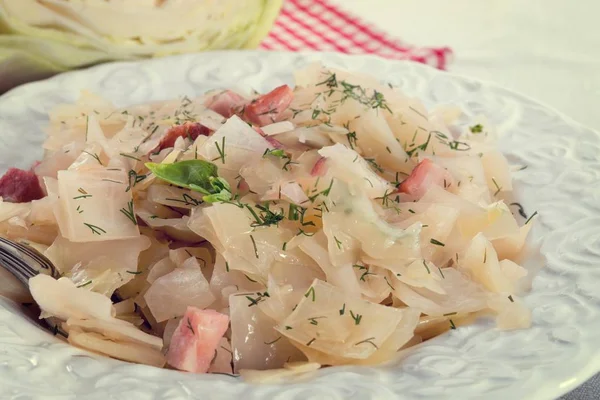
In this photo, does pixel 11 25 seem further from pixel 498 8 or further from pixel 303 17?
pixel 498 8

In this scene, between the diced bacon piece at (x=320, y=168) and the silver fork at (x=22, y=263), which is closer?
the silver fork at (x=22, y=263)

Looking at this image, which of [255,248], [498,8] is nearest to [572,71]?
[498,8]

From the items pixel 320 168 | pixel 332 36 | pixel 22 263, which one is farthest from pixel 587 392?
pixel 332 36

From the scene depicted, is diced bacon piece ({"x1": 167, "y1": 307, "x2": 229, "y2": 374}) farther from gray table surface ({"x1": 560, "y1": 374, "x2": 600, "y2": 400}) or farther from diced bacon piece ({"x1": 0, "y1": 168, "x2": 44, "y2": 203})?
gray table surface ({"x1": 560, "y1": 374, "x2": 600, "y2": 400})

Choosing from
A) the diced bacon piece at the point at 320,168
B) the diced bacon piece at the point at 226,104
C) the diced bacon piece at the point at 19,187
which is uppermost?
the diced bacon piece at the point at 320,168

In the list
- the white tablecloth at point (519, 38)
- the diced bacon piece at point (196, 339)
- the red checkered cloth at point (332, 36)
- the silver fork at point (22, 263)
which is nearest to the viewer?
the diced bacon piece at point (196, 339)

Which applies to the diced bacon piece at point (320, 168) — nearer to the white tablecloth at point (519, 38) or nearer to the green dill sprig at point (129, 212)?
the green dill sprig at point (129, 212)

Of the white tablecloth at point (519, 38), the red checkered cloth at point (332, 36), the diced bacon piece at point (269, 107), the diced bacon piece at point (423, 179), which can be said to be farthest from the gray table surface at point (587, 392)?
the red checkered cloth at point (332, 36)

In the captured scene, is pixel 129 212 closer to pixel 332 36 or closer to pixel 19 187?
pixel 19 187
